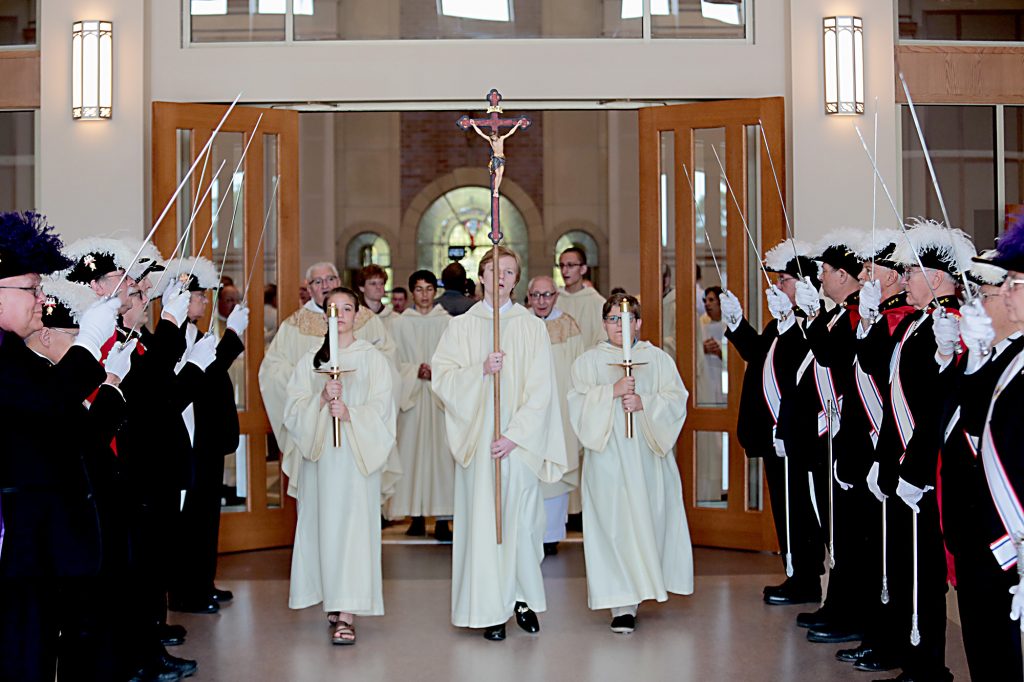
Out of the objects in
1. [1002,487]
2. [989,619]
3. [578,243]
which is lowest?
[989,619]

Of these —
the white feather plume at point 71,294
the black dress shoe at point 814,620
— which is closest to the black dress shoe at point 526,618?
the black dress shoe at point 814,620

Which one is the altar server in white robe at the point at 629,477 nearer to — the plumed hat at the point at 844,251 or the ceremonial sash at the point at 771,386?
the ceremonial sash at the point at 771,386

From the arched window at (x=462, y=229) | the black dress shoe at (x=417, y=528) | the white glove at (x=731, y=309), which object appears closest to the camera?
the white glove at (x=731, y=309)

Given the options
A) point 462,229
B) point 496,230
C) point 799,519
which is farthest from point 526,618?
point 462,229

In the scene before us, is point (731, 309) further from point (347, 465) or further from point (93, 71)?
point (93, 71)

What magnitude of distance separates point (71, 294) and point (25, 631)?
136 centimetres

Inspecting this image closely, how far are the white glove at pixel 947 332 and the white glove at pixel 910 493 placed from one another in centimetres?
54

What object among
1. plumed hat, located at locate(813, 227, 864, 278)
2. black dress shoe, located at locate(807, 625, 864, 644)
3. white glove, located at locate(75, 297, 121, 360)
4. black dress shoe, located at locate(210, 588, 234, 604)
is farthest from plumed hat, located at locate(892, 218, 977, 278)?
black dress shoe, located at locate(210, 588, 234, 604)

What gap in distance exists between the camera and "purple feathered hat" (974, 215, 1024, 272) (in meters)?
3.99

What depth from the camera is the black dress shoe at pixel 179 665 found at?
5703mm

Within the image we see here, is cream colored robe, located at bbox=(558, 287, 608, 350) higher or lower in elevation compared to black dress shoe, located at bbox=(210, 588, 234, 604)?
higher

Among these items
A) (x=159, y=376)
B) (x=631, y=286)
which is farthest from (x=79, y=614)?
(x=631, y=286)

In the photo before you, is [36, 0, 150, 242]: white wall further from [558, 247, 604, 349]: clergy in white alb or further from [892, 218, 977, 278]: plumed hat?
[892, 218, 977, 278]: plumed hat

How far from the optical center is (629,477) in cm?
665
